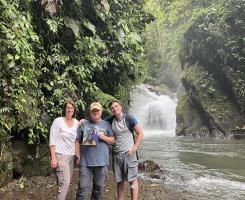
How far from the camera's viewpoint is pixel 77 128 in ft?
17.2

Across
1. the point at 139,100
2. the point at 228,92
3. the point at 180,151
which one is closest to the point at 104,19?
the point at 180,151

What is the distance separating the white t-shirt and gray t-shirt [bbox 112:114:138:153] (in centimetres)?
65

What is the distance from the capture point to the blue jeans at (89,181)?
5145 millimetres

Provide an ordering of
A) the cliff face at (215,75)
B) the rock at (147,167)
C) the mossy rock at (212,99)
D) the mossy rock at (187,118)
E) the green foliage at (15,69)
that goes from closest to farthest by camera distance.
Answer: the green foliage at (15,69)
the rock at (147,167)
the cliff face at (215,75)
the mossy rock at (212,99)
the mossy rock at (187,118)

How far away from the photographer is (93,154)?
5164 mm

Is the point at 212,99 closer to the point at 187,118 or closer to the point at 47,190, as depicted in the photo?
the point at 187,118

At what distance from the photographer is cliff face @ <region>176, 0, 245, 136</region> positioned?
21.8 m

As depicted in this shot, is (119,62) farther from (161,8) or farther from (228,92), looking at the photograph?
(161,8)

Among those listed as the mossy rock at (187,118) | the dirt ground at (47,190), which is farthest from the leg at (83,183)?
the mossy rock at (187,118)

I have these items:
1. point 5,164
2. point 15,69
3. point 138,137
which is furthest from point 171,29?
point 138,137

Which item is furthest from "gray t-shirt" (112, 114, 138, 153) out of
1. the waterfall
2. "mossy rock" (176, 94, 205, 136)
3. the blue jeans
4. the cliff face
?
the waterfall

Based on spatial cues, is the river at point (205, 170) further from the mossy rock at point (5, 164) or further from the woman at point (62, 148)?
the mossy rock at point (5, 164)

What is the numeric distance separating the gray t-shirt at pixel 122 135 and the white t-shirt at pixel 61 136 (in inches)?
25.5

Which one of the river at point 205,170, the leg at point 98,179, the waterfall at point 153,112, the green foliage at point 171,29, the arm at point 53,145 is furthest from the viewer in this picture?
the waterfall at point 153,112
